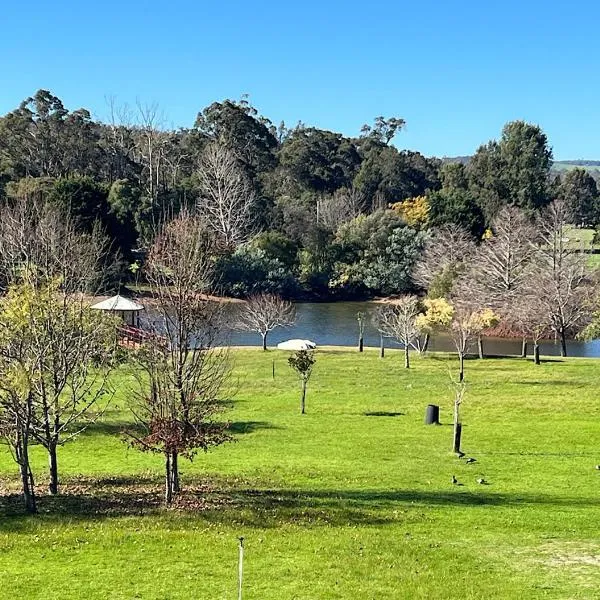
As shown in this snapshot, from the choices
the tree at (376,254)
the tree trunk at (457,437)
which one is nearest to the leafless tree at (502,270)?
the tree at (376,254)

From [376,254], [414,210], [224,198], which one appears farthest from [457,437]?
[414,210]

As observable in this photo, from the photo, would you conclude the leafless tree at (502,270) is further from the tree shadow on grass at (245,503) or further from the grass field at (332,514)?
the tree shadow on grass at (245,503)

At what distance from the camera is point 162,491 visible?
1866 centimetres

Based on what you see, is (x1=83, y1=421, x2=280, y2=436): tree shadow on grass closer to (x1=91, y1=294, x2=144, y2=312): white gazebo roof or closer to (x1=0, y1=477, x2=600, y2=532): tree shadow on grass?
(x1=0, y1=477, x2=600, y2=532): tree shadow on grass

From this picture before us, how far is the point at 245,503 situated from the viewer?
17.3m

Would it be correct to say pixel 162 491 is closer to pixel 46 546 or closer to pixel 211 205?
pixel 46 546

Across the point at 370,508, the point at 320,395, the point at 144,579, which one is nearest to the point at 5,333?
the point at 144,579

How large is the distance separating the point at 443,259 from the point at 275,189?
37.5 m

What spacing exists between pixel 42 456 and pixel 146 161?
246ft

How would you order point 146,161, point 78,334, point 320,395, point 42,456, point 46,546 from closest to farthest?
1. point 46,546
2. point 78,334
3. point 42,456
4. point 320,395
5. point 146,161

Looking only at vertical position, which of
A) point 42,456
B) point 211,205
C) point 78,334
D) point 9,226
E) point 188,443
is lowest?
point 42,456

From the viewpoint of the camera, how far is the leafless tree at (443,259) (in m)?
60.1

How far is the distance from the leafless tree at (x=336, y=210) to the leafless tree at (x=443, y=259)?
1626 centimetres

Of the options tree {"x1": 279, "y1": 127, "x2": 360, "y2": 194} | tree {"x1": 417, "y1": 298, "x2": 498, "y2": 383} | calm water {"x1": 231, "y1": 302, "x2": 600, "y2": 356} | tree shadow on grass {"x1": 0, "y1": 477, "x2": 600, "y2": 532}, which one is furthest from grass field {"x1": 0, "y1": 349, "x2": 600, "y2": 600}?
tree {"x1": 279, "y1": 127, "x2": 360, "y2": 194}
